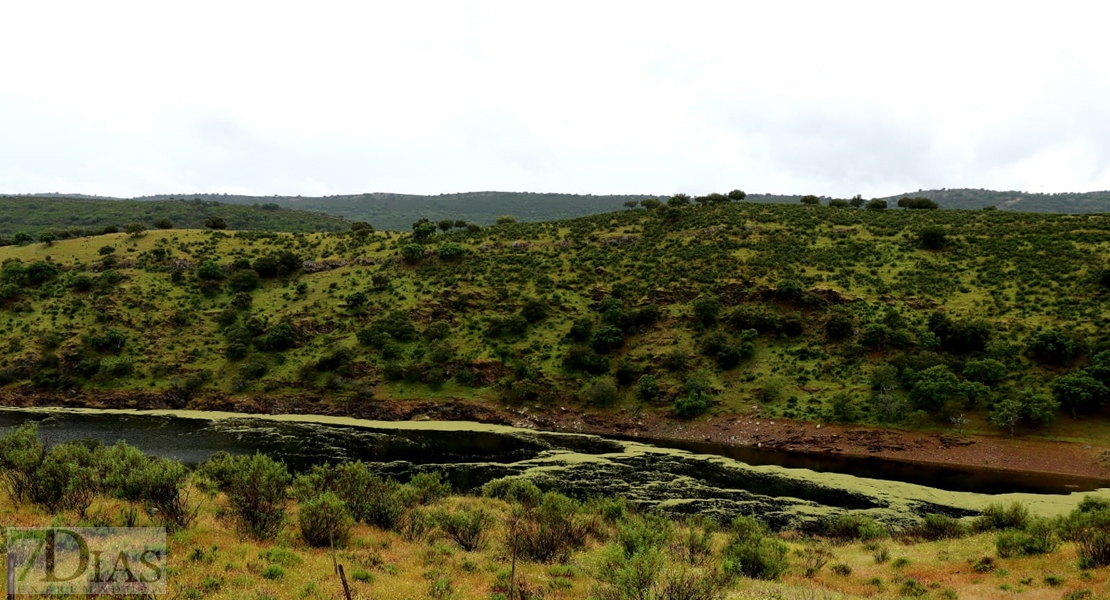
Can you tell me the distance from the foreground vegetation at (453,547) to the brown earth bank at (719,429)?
22729mm

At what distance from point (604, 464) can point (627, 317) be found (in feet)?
99.8

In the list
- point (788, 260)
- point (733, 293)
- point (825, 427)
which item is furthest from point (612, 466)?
point (788, 260)

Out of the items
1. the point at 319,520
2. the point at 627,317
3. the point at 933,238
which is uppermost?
the point at 933,238

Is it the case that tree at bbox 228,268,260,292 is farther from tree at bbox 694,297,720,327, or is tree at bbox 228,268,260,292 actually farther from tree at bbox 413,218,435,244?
tree at bbox 694,297,720,327

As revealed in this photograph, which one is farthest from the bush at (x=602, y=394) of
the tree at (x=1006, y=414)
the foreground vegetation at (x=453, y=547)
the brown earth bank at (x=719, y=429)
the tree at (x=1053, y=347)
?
the tree at (x=1053, y=347)

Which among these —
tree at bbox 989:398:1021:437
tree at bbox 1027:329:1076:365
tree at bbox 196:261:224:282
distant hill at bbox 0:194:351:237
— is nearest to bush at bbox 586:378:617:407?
tree at bbox 989:398:1021:437

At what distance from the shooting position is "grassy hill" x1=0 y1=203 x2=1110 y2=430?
56.6 metres

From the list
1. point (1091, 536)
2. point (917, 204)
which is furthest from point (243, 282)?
point (917, 204)

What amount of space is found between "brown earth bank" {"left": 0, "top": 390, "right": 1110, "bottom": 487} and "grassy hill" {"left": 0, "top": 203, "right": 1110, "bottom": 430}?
1718 mm

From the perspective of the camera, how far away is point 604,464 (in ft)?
144

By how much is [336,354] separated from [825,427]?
189ft

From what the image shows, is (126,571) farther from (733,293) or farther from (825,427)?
(733,293)

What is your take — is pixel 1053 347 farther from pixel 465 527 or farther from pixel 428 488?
pixel 465 527

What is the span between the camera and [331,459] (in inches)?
1694
